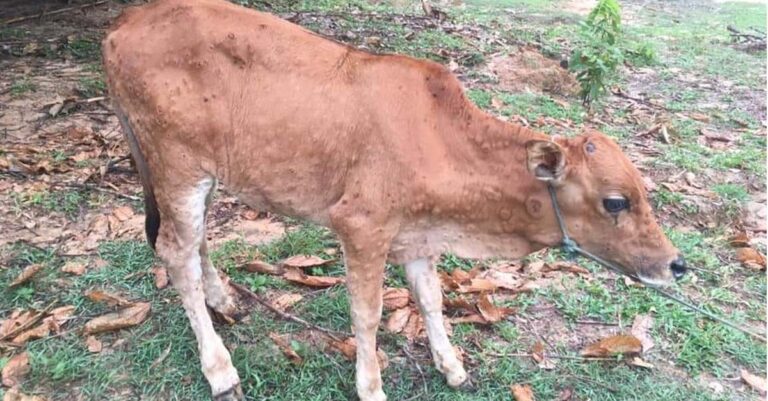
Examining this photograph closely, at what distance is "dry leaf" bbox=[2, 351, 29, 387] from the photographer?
363cm

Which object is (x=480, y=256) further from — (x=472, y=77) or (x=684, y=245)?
(x=472, y=77)

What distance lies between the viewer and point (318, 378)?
3.80m

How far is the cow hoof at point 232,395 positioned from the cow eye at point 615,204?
210cm

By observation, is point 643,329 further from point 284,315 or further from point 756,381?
point 284,315

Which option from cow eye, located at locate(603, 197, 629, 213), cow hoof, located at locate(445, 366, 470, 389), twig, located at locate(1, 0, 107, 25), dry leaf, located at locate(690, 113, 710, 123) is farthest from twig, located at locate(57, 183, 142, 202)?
dry leaf, located at locate(690, 113, 710, 123)

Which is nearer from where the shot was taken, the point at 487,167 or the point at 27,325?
the point at 487,167

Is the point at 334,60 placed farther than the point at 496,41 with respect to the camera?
No

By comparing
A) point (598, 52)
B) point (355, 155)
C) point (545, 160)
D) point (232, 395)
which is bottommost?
point (232, 395)

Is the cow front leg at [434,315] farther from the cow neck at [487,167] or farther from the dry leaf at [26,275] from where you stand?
the dry leaf at [26,275]

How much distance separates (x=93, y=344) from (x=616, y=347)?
3.04 m

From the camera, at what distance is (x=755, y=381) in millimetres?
3889

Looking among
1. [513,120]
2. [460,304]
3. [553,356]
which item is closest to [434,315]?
[460,304]

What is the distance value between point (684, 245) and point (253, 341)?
3.28m

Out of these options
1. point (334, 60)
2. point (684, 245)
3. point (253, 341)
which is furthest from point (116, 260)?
point (684, 245)
